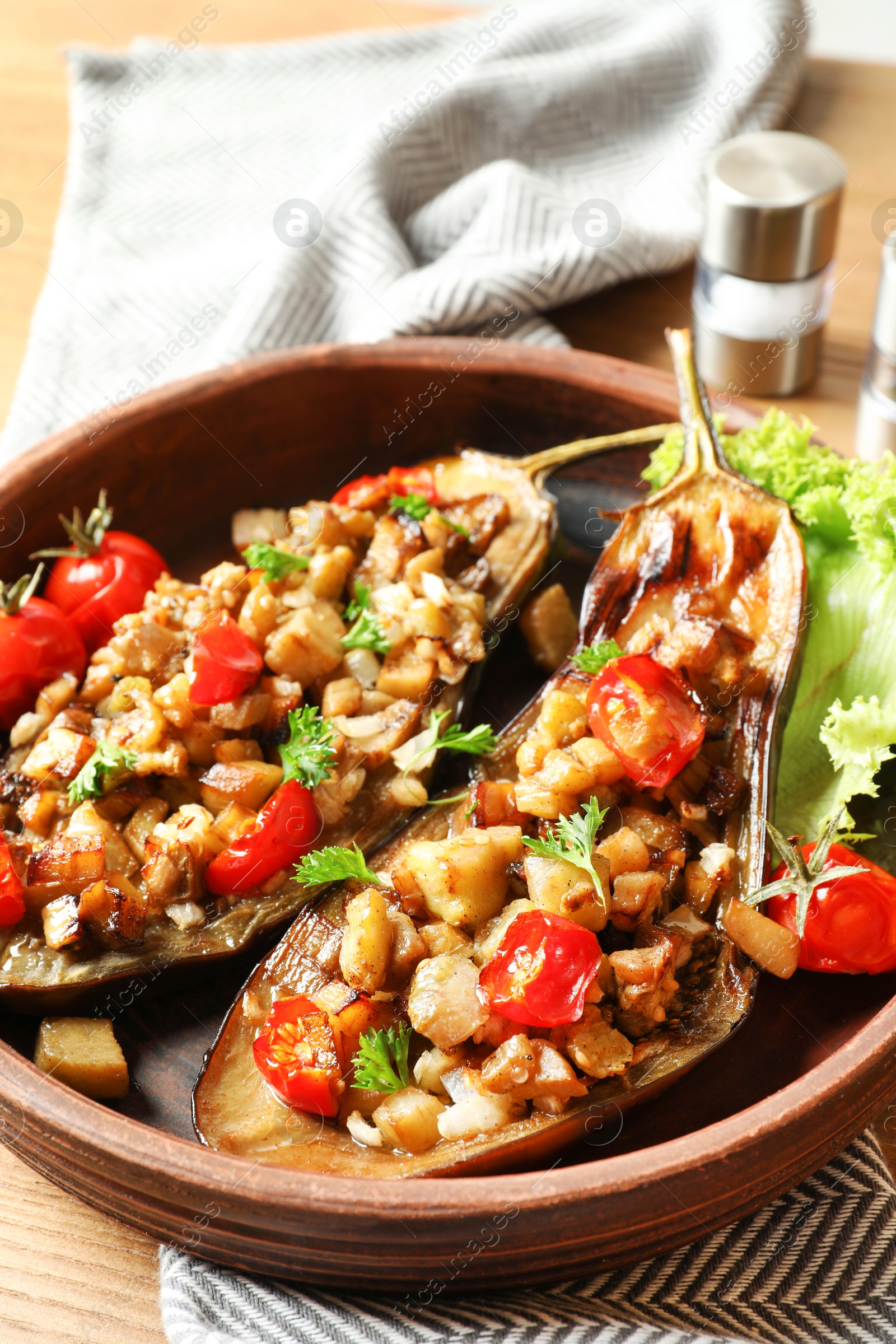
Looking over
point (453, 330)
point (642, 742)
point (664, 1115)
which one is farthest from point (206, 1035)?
point (453, 330)

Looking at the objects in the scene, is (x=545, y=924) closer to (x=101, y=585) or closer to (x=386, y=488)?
(x=386, y=488)

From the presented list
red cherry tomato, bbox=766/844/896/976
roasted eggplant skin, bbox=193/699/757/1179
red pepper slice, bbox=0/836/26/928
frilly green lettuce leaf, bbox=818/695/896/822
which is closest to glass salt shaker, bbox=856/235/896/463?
frilly green lettuce leaf, bbox=818/695/896/822

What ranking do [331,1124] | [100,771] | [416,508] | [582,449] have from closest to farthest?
[331,1124] < [100,771] < [416,508] < [582,449]

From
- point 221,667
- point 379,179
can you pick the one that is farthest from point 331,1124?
point 379,179

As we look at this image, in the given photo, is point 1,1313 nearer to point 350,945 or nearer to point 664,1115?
point 350,945

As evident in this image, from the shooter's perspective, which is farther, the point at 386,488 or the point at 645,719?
the point at 386,488

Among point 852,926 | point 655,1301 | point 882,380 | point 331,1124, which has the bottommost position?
point 655,1301
